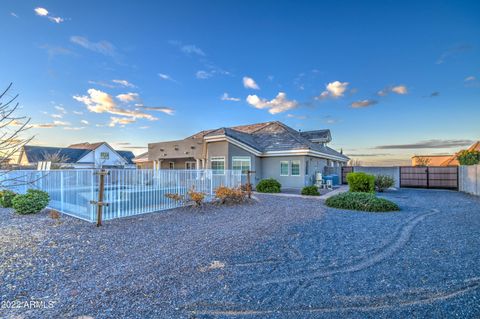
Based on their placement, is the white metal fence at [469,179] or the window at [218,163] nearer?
the white metal fence at [469,179]

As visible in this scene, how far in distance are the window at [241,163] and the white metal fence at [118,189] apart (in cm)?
616

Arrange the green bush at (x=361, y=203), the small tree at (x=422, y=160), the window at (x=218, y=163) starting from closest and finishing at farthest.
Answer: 1. the green bush at (x=361, y=203)
2. the window at (x=218, y=163)
3. the small tree at (x=422, y=160)

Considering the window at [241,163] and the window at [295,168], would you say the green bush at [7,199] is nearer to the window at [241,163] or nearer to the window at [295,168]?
the window at [241,163]

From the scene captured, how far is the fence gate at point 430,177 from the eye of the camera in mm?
17295

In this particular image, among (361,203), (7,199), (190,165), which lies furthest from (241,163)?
(7,199)

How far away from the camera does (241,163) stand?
59.0ft

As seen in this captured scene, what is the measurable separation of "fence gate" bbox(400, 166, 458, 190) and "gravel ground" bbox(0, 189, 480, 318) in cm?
1273

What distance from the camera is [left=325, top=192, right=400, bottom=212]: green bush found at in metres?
9.77

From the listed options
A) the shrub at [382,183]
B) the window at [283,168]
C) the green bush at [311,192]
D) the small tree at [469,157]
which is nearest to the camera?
the green bush at [311,192]

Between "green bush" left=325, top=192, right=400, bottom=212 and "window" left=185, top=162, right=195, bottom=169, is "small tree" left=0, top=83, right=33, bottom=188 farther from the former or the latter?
"window" left=185, top=162, right=195, bottom=169

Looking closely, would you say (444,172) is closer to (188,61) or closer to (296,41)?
(296,41)

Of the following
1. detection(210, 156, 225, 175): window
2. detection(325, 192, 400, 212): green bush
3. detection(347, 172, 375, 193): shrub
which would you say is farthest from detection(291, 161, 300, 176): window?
detection(325, 192, 400, 212): green bush

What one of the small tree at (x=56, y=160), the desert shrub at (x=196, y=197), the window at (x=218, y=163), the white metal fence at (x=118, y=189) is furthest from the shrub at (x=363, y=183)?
the small tree at (x=56, y=160)

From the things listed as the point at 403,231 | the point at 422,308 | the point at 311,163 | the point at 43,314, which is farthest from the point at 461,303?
the point at 311,163
